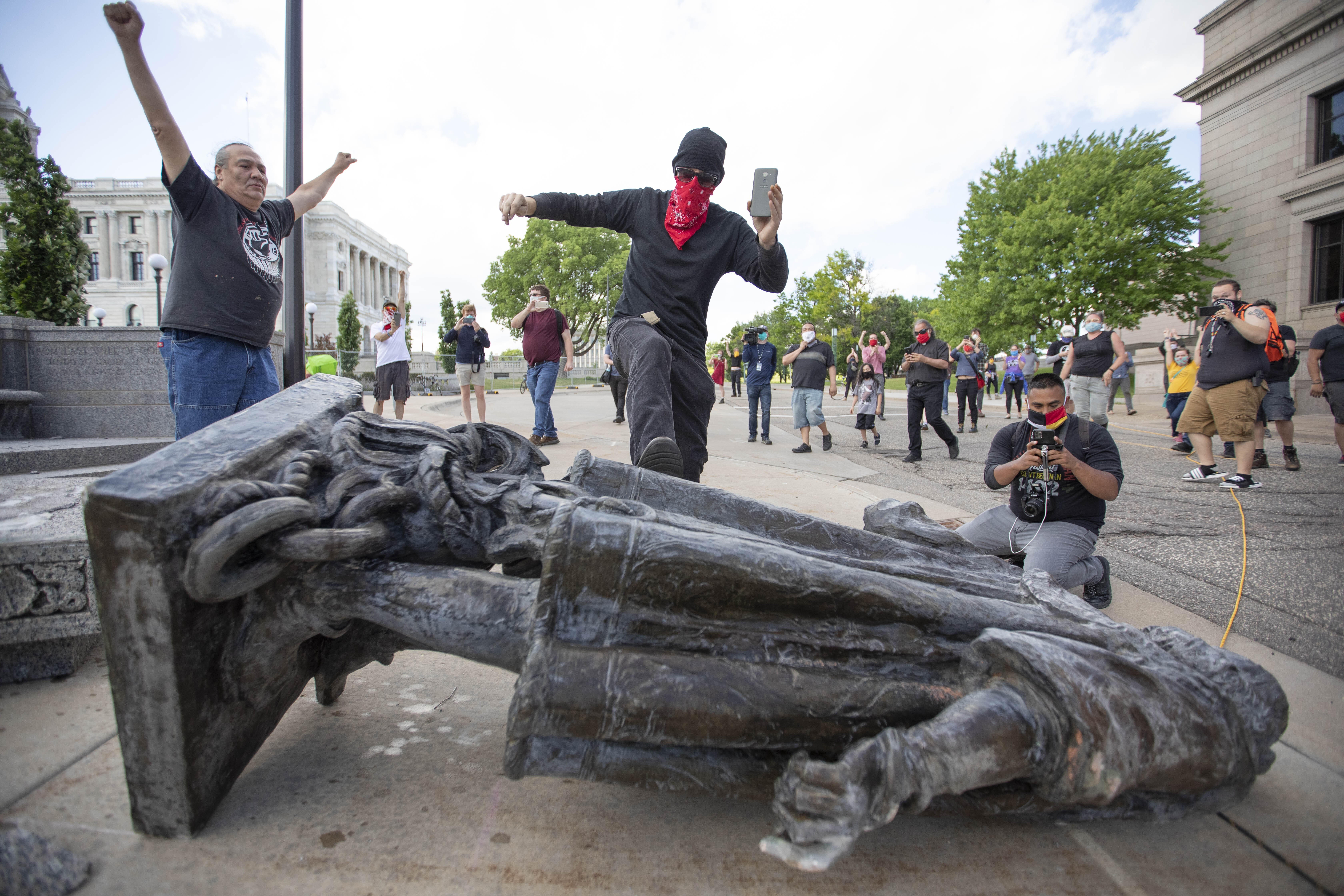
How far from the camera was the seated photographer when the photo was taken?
2.91 m

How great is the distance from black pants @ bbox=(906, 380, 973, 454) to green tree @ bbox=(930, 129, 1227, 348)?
19625 millimetres

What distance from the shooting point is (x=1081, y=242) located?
977 inches

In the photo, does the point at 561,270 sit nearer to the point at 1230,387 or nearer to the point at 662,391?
the point at 1230,387

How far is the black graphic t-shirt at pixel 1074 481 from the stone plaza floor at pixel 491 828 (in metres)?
1.00

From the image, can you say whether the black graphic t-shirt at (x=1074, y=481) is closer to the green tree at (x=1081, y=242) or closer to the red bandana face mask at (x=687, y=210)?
the red bandana face mask at (x=687, y=210)

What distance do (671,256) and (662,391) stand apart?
757 mm

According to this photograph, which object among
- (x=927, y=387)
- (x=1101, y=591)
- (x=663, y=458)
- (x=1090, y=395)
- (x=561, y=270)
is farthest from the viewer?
(x=561, y=270)

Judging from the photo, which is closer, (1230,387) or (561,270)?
(1230,387)

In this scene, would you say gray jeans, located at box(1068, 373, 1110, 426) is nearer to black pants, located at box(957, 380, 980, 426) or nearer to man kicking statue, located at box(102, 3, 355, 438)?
black pants, located at box(957, 380, 980, 426)

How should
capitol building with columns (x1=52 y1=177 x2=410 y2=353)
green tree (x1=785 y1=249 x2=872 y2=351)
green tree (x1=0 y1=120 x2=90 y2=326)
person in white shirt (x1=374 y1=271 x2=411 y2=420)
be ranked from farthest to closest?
capitol building with columns (x1=52 y1=177 x2=410 y2=353) < green tree (x1=785 y1=249 x2=872 y2=351) < green tree (x1=0 y1=120 x2=90 y2=326) < person in white shirt (x1=374 y1=271 x2=411 y2=420)

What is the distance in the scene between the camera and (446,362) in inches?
1375

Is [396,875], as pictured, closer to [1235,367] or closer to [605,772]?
[605,772]

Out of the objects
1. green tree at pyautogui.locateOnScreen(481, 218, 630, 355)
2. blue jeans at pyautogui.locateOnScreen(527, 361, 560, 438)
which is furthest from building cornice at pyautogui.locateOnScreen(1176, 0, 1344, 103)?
green tree at pyautogui.locateOnScreen(481, 218, 630, 355)

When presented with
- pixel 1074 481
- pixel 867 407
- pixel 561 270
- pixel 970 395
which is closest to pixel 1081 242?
pixel 970 395
